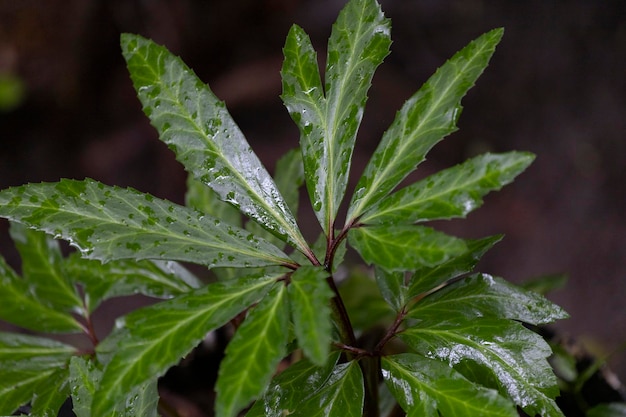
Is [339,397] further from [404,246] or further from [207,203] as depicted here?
[207,203]

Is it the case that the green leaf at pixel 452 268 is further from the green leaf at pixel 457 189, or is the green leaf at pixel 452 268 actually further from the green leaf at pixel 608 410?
the green leaf at pixel 608 410

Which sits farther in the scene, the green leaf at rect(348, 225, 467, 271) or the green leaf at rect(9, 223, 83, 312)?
the green leaf at rect(9, 223, 83, 312)

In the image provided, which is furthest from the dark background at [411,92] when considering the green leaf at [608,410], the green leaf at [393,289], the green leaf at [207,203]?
the green leaf at [393,289]

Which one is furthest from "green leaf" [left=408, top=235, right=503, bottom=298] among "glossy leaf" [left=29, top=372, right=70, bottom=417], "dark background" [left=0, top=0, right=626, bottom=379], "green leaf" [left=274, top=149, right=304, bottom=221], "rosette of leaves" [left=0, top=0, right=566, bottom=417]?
"dark background" [left=0, top=0, right=626, bottom=379]

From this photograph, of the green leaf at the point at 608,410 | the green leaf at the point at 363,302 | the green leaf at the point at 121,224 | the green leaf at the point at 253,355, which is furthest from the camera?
the green leaf at the point at 363,302

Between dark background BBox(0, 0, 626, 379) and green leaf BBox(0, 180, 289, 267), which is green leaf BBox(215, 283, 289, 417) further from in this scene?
dark background BBox(0, 0, 626, 379)
